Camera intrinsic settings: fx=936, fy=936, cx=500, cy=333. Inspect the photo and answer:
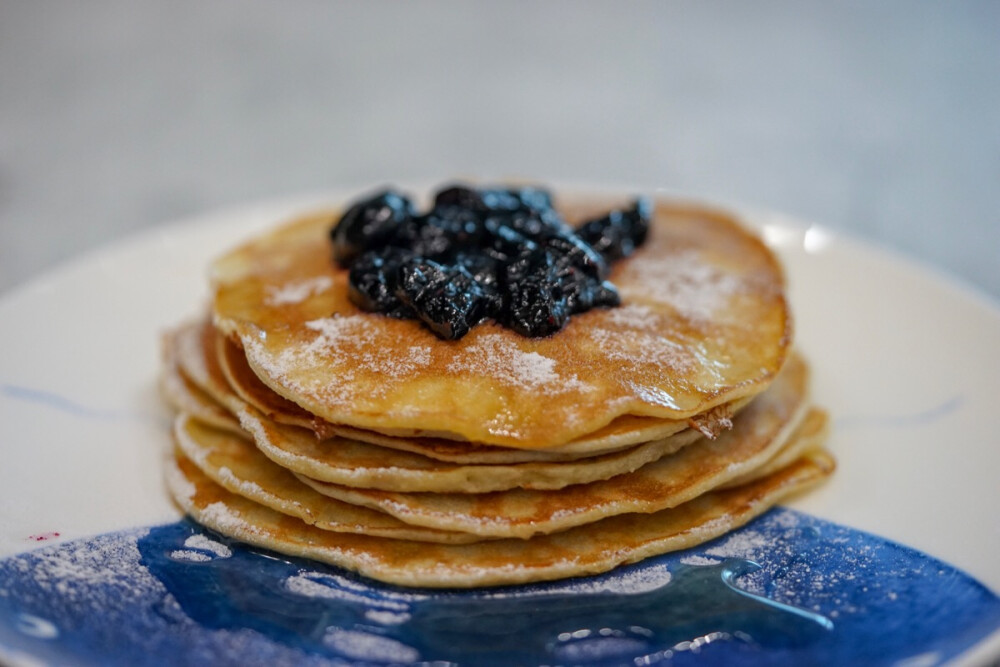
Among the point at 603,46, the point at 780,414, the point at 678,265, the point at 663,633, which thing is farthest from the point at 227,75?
the point at 663,633

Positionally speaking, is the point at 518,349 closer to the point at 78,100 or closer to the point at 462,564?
Answer: the point at 462,564

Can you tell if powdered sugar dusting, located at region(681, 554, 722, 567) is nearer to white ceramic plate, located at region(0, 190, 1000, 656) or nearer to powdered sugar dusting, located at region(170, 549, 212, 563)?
white ceramic plate, located at region(0, 190, 1000, 656)

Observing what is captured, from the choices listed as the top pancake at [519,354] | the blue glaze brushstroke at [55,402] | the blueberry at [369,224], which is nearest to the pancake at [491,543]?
the top pancake at [519,354]

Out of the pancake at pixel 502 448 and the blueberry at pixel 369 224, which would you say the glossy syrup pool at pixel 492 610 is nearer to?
the pancake at pixel 502 448

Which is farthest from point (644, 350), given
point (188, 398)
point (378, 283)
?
point (188, 398)

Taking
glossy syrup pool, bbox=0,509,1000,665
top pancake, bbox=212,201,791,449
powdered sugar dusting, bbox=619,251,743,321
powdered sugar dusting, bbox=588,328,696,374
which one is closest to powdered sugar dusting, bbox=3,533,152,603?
glossy syrup pool, bbox=0,509,1000,665

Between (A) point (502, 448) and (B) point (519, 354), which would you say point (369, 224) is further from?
(A) point (502, 448)
